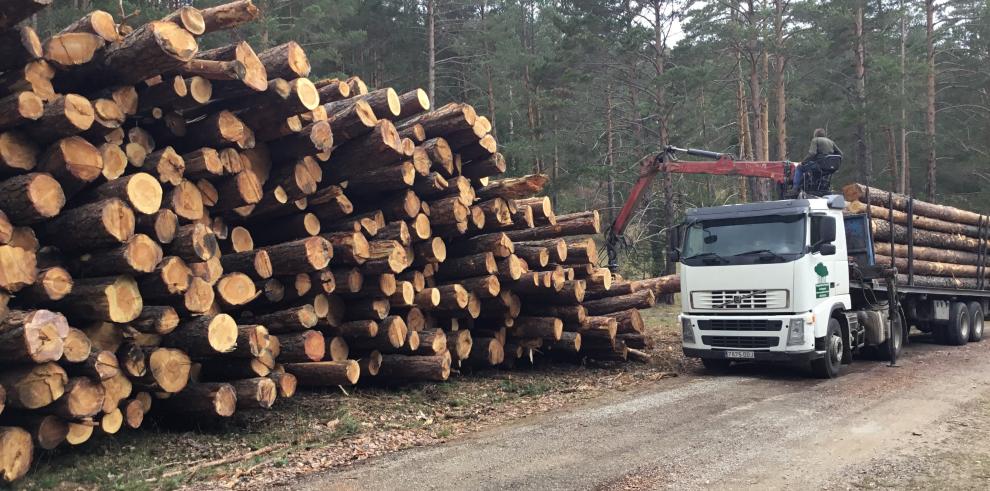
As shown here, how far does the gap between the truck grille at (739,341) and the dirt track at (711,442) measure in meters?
0.58

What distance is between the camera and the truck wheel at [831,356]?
1136 centimetres

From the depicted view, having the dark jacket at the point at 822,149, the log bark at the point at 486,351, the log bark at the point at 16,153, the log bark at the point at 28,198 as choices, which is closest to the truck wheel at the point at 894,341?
the dark jacket at the point at 822,149

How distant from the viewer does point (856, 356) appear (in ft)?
46.8

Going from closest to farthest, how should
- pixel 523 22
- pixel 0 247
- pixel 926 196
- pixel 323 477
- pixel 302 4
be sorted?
pixel 0 247, pixel 323 477, pixel 302 4, pixel 926 196, pixel 523 22

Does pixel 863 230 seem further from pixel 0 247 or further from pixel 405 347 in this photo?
pixel 0 247

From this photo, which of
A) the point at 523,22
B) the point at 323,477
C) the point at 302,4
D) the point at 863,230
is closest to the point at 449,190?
the point at 323,477

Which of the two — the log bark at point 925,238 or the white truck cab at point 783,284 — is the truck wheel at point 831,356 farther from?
the log bark at point 925,238

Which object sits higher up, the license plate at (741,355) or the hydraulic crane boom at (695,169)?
the hydraulic crane boom at (695,169)

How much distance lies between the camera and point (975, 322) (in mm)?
16719

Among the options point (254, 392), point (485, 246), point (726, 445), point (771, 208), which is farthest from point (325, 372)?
point (771, 208)

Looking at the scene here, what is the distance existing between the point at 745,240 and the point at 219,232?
7.61 meters

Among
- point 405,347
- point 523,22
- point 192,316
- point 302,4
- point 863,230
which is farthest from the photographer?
point 523,22

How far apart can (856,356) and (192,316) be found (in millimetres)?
12105

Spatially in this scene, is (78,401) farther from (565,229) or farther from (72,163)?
(565,229)
